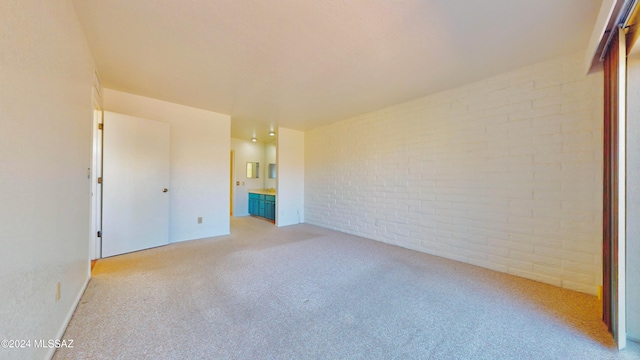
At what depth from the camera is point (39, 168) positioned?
52.1 inches

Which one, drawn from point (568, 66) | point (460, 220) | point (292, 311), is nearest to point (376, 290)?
point (292, 311)

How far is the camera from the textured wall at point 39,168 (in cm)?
103

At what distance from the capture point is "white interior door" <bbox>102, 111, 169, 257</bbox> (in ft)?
10.7

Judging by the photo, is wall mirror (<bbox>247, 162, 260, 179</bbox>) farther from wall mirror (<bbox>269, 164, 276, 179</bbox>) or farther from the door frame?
the door frame

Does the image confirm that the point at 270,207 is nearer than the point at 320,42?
No

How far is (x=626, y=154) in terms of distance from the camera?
Result: 1609 millimetres

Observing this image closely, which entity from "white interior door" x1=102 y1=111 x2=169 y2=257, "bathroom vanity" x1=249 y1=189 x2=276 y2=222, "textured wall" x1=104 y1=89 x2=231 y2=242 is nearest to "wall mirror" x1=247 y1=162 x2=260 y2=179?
"bathroom vanity" x1=249 y1=189 x2=276 y2=222

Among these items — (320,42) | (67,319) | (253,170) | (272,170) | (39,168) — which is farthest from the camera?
(272,170)

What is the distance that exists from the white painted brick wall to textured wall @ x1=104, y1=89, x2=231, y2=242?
9.66 feet

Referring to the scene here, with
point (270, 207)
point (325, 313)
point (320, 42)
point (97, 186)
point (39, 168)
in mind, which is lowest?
Answer: point (325, 313)

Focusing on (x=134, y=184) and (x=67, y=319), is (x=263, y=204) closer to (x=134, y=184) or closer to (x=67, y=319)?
(x=134, y=184)

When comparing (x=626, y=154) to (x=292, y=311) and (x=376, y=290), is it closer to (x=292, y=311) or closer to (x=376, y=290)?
(x=376, y=290)

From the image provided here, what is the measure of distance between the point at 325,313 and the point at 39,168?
219cm

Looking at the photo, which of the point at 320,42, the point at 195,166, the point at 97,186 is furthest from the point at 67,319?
the point at 320,42
